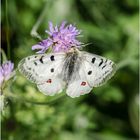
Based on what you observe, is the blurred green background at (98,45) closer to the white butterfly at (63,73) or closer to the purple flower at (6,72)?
the purple flower at (6,72)

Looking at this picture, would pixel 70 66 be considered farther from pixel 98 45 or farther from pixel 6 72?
pixel 98 45

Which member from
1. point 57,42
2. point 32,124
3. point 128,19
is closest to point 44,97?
point 32,124

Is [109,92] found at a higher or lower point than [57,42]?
lower

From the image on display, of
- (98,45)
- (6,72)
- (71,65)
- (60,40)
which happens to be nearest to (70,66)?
(71,65)

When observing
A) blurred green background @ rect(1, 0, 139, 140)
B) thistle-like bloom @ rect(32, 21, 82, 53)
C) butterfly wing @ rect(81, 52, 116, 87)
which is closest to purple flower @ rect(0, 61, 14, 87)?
thistle-like bloom @ rect(32, 21, 82, 53)

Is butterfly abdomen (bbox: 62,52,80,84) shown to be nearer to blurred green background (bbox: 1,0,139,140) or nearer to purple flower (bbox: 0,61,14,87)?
purple flower (bbox: 0,61,14,87)

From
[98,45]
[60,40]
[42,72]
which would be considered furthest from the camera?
[98,45]

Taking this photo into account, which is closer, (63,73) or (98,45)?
(63,73)

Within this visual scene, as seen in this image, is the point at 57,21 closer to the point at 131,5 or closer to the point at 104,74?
the point at 131,5
